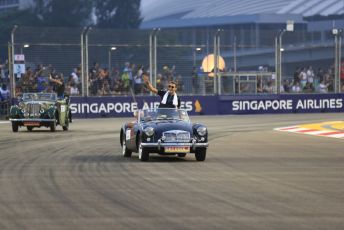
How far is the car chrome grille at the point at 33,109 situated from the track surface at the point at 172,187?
5.35 meters

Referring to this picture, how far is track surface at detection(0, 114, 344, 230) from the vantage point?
1092 centimetres

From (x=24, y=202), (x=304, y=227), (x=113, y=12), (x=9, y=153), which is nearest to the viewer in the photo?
(x=304, y=227)

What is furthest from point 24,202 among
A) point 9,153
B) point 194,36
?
point 194,36

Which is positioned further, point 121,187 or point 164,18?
point 164,18

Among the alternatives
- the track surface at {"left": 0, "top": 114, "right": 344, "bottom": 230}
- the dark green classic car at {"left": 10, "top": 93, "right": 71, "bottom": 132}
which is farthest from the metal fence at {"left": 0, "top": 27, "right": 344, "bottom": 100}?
the track surface at {"left": 0, "top": 114, "right": 344, "bottom": 230}

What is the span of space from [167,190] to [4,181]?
8.63 ft

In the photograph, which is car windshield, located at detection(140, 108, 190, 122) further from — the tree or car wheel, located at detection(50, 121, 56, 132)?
the tree

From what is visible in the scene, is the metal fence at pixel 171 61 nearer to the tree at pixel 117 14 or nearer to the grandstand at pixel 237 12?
the tree at pixel 117 14

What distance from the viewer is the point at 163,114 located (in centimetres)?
2022

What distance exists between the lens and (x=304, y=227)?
34.0ft

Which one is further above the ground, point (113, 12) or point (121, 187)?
point (113, 12)

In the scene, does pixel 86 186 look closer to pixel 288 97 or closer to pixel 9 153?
pixel 9 153

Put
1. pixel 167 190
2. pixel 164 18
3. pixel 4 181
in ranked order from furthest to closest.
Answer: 1. pixel 164 18
2. pixel 4 181
3. pixel 167 190

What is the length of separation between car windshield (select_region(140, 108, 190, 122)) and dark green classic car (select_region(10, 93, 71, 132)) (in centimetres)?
1128
